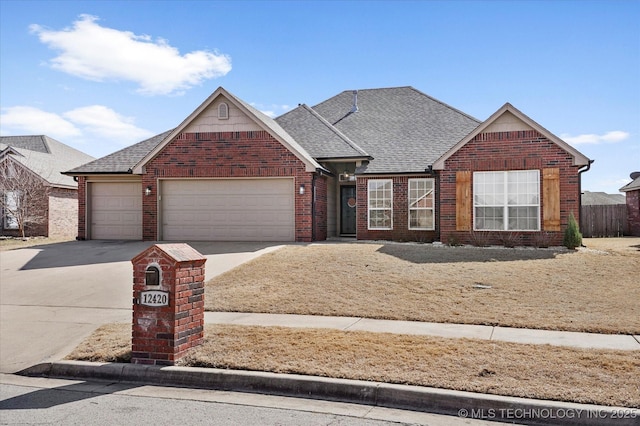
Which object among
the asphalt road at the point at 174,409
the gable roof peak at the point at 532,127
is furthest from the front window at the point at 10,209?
the asphalt road at the point at 174,409

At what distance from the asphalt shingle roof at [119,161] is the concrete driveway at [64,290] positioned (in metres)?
2.91

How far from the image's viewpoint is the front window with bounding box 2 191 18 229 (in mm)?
26359

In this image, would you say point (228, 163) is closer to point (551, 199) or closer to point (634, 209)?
point (551, 199)

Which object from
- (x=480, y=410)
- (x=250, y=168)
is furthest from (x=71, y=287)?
(x=480, y=410)

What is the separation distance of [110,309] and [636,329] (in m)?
9.43

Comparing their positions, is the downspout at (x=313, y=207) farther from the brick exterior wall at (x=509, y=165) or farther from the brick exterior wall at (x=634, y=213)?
the brick exterior wall at (x=634, y=213)

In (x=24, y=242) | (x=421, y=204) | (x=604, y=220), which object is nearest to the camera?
(x=421, y=204)

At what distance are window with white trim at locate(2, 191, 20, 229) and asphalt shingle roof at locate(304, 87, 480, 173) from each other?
13.6m

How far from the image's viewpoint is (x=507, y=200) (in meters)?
17.8

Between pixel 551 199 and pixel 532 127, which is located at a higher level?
pixel 532 127

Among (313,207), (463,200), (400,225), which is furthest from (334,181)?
(463,200)

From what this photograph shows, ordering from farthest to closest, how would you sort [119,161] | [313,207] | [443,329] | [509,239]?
[119,161] → [313,207] → [509,239] → [443,329]

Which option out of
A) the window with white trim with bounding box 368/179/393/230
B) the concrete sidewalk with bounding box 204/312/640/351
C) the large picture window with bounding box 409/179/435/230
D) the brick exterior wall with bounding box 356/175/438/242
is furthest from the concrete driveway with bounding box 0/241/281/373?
the large picture window with bounding box 409/179/435/230

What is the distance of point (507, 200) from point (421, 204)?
3367 mm
